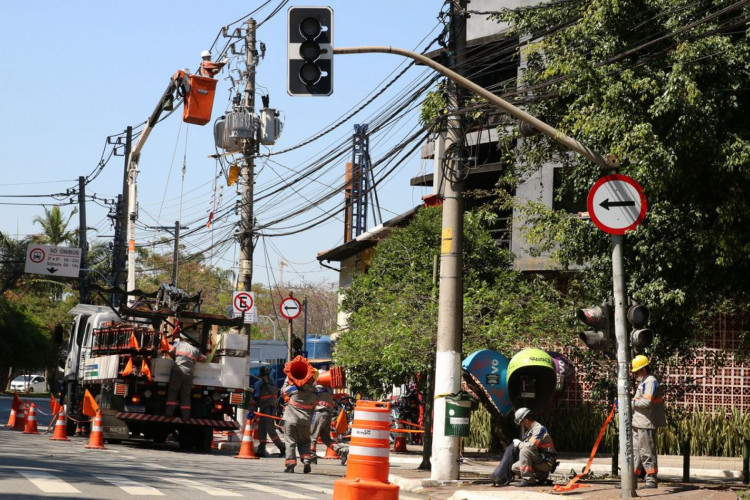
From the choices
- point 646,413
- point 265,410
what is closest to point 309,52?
point 646,413

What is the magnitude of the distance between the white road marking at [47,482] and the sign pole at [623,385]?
5.98 meters

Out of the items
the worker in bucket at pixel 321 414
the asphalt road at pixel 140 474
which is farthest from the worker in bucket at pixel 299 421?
the worker in bucket at pixel 321 414

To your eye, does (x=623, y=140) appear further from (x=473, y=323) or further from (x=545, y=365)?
(x=473, y=323)

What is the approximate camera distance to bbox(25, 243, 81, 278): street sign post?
166 feet

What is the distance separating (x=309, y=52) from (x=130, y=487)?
5.33m

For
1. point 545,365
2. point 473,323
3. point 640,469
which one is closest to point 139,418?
point 473,323

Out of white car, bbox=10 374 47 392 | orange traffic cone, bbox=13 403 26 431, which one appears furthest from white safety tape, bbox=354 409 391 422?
white car, bbox=10 374 47 392

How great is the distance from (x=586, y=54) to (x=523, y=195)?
47.2 ft

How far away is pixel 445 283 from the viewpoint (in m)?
14.8

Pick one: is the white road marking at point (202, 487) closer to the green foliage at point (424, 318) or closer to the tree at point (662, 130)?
the green foliage at point (424, 318)

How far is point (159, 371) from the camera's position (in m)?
21.0

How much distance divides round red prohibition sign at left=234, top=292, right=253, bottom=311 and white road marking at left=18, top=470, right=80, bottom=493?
11.8 meters

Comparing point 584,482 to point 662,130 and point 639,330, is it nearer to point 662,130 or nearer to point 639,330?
point 639,330

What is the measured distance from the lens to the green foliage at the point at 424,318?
18719 millimetres
